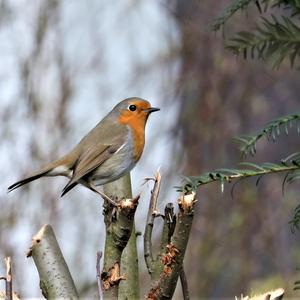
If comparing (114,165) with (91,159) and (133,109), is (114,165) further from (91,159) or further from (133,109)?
(133,109)

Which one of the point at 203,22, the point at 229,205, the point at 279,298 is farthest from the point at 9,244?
the point at 279,298

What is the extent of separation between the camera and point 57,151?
18.5 feet

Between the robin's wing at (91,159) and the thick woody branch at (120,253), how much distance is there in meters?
1.23

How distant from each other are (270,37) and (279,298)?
2.26ft

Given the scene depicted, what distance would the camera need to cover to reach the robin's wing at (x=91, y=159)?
10.7 feet

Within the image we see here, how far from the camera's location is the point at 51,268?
1644 millimetres

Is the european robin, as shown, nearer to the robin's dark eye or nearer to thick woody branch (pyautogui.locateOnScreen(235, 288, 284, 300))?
the robin's dark eye

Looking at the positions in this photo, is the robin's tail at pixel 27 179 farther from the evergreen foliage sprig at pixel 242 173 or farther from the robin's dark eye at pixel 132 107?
the evergreen foliage sprig at pixel 242 173

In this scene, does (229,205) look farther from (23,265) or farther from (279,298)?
(279,298)

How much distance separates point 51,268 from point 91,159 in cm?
170

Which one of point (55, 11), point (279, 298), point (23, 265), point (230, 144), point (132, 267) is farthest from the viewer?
point (230, 144)

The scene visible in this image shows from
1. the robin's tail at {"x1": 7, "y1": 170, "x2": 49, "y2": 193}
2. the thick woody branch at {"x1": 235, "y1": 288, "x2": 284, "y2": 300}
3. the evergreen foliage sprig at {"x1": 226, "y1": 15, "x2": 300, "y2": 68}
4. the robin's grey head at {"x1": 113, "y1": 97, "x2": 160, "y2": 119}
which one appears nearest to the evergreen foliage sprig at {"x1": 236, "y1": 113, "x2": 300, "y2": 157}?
the evergreen foliage sprig at {"x1": 226, "y1": 15, "x2": 300, "y2": 68}

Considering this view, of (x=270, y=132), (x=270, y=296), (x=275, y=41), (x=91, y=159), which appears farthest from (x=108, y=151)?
(x=270, y=296)

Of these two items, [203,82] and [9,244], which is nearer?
[9,244]
